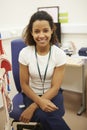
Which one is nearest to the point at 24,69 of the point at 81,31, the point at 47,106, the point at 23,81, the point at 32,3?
the point at 23,81

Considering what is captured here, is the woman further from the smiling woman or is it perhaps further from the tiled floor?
the tiled floor

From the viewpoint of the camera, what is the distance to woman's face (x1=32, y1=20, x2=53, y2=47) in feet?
4.59

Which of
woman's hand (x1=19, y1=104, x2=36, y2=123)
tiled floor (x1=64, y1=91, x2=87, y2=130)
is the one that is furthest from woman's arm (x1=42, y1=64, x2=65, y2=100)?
tiled floor (x1=64, y1=91, x2=87, y2=130)

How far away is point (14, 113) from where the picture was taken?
1.55 meters

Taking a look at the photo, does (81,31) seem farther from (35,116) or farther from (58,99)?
(35,116)

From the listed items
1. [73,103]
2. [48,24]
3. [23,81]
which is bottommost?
[73,103]

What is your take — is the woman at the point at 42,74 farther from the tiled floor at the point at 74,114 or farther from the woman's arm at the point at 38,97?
the tiled floor at the point at 74,114

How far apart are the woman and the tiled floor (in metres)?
0.89

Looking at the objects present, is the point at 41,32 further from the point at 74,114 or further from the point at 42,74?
the point at 74,114

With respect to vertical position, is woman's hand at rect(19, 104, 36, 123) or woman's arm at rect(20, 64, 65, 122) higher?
woman's arm at rect(20, 64, 65, 122)

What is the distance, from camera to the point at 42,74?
57.2 inches

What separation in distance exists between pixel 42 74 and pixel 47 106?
0.23 m

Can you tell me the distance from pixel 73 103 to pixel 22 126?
4.77 feet

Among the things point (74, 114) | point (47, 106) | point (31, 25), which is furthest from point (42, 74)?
point (74, 114)
